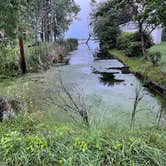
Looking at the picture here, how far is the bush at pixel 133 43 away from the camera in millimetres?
19594

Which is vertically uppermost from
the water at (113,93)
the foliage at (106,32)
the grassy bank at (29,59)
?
the foliage at (106,32)

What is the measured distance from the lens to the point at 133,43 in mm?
19969

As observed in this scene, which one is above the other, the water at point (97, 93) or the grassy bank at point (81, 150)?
the grassy bank at point (81, 150)

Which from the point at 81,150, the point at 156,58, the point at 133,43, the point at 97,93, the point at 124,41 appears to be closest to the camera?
the point at 81,150

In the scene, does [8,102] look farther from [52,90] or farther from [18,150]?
[18,150]

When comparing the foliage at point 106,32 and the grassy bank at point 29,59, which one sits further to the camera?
the foliage at point 106,32

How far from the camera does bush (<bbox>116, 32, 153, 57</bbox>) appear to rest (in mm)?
19594

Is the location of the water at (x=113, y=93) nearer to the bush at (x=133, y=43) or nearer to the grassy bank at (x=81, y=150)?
the grassy bank at (x=81, y=150)

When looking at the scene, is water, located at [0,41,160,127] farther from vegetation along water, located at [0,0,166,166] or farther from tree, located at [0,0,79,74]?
tree, located at [0,0,79,74]

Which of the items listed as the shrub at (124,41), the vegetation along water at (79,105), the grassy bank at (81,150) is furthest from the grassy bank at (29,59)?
the grassy bank at (81,150)

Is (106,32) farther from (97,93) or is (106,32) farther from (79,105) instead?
(79,105)

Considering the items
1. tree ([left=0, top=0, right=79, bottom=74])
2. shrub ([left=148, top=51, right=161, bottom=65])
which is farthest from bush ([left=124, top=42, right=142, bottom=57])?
tree ([left=0, top=0, right=79, bottom=74])

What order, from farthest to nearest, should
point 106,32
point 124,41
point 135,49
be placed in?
point 106,32
point 124,41
point 135,49

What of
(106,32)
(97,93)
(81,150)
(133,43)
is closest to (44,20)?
(106,32)
